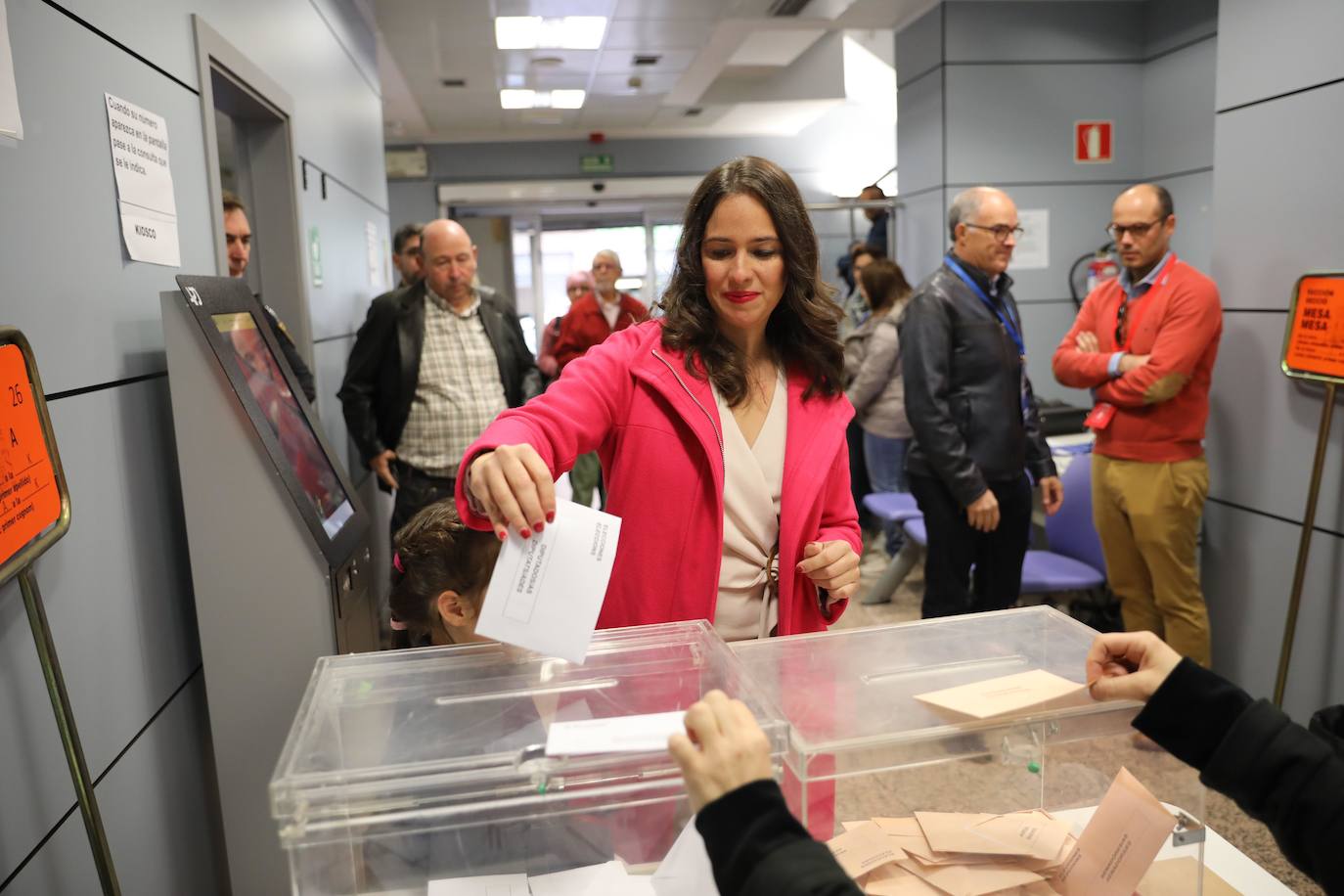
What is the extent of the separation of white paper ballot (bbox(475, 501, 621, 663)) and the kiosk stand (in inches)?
20.2

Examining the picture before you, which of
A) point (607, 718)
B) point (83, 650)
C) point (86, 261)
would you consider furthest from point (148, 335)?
point (607, 718)

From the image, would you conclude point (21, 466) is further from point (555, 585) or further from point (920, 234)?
point (920, 234)

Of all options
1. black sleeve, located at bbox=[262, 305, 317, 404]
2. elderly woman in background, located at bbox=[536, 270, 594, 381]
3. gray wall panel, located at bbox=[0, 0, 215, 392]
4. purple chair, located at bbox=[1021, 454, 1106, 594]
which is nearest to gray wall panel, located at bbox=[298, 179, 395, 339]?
black sleeve, located at bbox=[262, 305, 317, 404]

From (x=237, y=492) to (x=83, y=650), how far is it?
0.37 meters

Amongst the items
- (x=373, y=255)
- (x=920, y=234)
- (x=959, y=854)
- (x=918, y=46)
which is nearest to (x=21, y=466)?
(x=959, y=854)

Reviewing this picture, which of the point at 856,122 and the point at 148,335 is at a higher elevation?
the point at 856,122

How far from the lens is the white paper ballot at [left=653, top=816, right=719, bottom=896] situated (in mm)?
978

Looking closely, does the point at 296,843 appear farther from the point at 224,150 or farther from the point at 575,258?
the point at 575,258

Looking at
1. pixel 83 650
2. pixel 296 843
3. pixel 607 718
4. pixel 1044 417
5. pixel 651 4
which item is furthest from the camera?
pixel 651 4

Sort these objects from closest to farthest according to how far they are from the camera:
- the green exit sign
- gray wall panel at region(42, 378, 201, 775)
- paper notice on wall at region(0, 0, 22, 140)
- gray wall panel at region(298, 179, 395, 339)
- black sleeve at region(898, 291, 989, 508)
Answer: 1. paper notice on wall at region(0, 0, 22, 140)
2. gray wall panel at region(42, 378, 201, 775)
3. black sleeve at region(898, 291, 989, 508)
4. gray wall panel at region(298, 179, 395, 339)
5. the green exit sign

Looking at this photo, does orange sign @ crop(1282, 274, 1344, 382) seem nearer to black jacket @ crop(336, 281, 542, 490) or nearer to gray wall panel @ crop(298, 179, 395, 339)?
black jacket @ crop(336, 281, 542, 490)

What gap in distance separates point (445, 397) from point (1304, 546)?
292 centimetres

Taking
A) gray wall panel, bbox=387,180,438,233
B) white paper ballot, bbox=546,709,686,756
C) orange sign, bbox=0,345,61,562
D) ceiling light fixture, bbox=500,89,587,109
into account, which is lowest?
white paper ballot, bbox=546,709,686,756

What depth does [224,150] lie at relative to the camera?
3.43 meters
